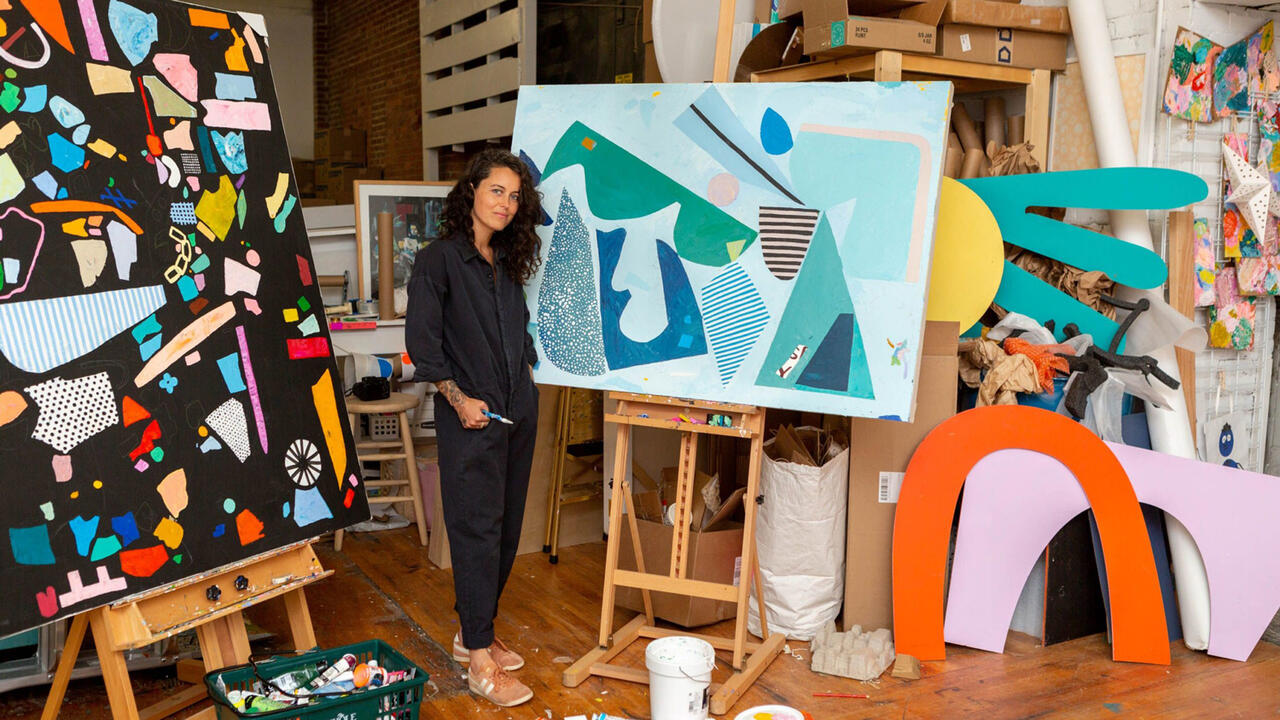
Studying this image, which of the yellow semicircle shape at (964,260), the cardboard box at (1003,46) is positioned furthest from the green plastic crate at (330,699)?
the cardboard box at (1003,46)

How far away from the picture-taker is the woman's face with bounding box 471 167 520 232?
263 centimetres

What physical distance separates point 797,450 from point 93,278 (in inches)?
77.5

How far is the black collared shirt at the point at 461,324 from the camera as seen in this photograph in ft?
8.42

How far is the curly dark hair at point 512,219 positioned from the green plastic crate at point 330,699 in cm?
106

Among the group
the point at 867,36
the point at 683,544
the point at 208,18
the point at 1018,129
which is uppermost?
the point at 867,36

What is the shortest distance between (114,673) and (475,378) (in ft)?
3.39

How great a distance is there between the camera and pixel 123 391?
214 cm

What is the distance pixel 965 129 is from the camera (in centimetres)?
378

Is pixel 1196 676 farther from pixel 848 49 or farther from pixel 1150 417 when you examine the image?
pixel 848 49

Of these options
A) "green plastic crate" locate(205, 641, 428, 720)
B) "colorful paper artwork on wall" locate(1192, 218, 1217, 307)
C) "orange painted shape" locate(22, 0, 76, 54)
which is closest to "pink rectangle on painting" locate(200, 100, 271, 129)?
"orange painted shape" locate(22, 0, 76, 54)

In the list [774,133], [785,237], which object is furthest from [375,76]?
[785,237]

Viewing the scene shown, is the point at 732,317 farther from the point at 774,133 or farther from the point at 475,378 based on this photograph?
the point at 475,378

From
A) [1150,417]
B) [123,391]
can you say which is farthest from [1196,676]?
[123,391]

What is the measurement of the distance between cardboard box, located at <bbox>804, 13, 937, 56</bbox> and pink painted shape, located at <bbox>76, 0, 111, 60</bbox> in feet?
6.72
